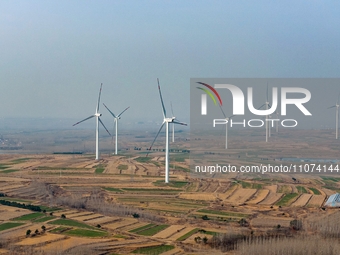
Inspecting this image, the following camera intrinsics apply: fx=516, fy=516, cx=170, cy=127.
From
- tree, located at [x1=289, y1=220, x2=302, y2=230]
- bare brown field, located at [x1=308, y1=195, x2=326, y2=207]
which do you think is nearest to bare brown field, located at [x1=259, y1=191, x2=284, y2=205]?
bare brown field, located at [x1=308, y1=195, x2=326, y2=207]

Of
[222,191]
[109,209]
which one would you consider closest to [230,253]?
[109,209]

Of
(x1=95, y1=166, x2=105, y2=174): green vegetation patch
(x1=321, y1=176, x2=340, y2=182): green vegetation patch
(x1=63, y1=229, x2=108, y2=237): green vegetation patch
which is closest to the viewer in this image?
(x1=63, y1=229, x2=108, y2=237): green vegetation patch

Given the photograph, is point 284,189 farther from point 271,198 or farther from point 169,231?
point 169,231

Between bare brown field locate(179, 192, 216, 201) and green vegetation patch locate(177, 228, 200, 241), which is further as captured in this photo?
bare brown field locate(179, 192, 216, 201)

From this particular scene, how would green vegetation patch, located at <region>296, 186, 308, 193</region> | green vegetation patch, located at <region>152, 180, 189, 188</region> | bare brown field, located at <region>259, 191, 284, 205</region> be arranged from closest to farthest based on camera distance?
1. bare brown field, located at <region>259, 191, 284, 205</region>
2. green vegetation patch, located at <region>296, 186, 308, 193</region>
3. green vegetation patch, located at <region>152, 180, 189, 188</region>

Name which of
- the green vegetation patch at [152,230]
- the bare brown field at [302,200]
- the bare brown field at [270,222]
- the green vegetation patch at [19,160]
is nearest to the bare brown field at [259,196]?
the bare brown field at [302,200]

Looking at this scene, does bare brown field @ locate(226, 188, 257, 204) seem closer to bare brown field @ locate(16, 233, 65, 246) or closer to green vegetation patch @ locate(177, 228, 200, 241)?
green vegetation patch @ locate(177, 228, 200, 241)

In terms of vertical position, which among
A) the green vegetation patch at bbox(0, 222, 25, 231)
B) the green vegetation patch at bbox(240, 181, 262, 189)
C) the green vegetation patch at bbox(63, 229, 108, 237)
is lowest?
the green vegetation patch at bbox(63, 229, 108, 237)

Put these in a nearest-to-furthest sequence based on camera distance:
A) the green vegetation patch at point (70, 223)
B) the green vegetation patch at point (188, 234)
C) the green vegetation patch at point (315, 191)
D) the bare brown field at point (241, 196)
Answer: the green vegetation patch at point (188, 234) < the green vegetation patch at point (70, 223) < the bare brown field at point (241, 196) < the green vegetation patch at point (315, 191)

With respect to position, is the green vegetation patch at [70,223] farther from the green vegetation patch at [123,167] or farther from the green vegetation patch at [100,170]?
the green vegetation patch at [123,167]

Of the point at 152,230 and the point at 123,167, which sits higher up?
the point at 123,167

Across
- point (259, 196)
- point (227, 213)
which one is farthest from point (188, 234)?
point (259, 196)

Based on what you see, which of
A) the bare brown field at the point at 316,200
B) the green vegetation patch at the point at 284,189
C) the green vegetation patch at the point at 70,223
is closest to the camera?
the green vegetation patch at the point at 70,223
